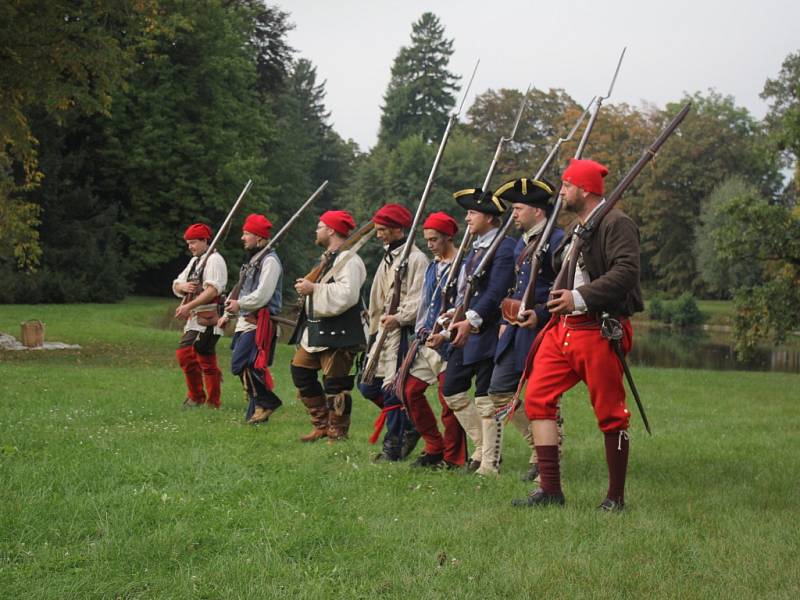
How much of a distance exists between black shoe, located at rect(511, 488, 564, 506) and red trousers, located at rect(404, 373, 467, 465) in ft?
6.32

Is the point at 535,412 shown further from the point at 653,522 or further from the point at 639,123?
the point at 639,123

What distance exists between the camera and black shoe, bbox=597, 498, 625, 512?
6.80m

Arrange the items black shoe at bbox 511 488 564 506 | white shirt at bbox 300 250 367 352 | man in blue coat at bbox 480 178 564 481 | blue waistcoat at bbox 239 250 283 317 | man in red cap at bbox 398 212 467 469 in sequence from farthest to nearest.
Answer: blue waistcoat at bbox 239 250 283 317 < white shirt at bbox 300 250 367 352 < man in red cap at bbox 398 212 467 469 < man in blue coat at bbox 480 178 564 481 < black shoe at bbox 511 488 564 506

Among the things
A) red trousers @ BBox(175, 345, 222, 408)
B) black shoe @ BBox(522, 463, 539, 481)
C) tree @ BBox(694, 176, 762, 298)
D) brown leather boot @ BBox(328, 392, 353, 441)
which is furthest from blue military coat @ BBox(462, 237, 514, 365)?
tree @ BBox(694, 176, 762, 298)

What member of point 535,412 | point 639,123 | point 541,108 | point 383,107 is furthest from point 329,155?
point 535,412

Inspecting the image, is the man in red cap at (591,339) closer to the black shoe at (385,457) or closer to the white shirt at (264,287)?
the black shoe at (385,457)

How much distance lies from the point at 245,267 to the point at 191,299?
1.52 meters

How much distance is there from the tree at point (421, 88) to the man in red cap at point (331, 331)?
62.1 meters

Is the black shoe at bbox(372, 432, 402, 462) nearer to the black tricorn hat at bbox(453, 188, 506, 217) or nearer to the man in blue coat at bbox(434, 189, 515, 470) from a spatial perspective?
the man in blue coat at bbox(434, 189, 515, 470)

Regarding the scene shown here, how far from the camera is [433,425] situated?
8.92 m

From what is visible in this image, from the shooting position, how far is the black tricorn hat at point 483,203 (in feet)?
27.7

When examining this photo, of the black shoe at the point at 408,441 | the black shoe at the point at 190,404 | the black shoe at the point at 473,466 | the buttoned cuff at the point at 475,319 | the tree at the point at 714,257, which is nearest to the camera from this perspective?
the buttoned cuff at the point at 475,319

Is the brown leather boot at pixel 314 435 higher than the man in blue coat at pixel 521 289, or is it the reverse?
the man in blue coat at pixel 521 289

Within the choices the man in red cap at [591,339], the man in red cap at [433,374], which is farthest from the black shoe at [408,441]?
the man in red cap at [591,339]
